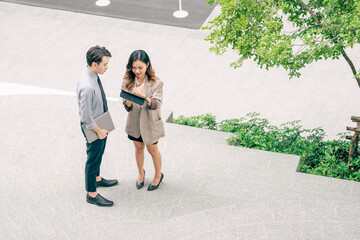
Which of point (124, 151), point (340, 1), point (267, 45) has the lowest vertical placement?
point (124, 151)

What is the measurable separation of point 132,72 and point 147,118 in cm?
52

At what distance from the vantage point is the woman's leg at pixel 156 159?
219 inches

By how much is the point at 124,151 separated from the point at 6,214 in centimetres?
174

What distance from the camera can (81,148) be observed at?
667 centimetres

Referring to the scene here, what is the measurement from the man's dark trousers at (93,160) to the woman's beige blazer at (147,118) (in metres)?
0.36

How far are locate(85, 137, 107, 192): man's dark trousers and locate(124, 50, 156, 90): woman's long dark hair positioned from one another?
69cm

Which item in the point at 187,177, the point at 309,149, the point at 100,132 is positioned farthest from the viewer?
the point at 309,149

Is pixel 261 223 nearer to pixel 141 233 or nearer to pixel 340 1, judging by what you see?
pixel 141 233

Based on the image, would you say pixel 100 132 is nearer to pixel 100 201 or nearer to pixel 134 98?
pixel 134 98

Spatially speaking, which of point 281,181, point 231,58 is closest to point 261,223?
point 281,181

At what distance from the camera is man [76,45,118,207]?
489 cm

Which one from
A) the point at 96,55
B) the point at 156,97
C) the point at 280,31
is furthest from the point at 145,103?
the point at 280,31

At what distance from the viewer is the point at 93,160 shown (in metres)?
5.36

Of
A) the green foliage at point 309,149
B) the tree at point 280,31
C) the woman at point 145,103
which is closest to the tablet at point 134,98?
the woman at point 145,103
